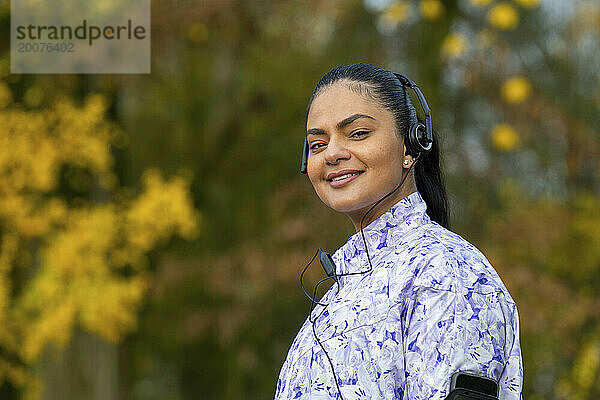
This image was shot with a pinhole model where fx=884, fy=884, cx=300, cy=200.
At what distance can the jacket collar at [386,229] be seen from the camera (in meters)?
1.71

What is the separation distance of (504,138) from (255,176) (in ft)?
9.62

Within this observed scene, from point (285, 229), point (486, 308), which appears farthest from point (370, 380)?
point (285, 229)

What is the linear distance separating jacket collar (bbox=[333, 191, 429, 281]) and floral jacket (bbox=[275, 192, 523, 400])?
7cm

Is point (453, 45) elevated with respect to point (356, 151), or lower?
elevated

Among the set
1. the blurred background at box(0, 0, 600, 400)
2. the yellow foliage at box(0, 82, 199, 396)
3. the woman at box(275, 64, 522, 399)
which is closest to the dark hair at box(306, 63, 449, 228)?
the woman at box(275, 64, 522, 399)

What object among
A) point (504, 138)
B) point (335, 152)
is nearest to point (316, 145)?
point (335, 152)

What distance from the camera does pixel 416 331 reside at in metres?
1.44

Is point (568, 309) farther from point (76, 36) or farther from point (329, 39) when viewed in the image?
point (76, 36)

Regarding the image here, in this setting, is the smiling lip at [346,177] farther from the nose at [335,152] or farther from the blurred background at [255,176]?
the blurred background at [255,176]

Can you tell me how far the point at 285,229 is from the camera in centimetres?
696

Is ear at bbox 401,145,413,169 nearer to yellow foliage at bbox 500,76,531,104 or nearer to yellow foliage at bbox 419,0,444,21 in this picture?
yellow foliage at bbox 500,76,531,104

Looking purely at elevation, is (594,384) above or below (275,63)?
below

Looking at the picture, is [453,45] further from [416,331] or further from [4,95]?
[416,331]

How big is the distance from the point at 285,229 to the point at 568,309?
7.38 ft
